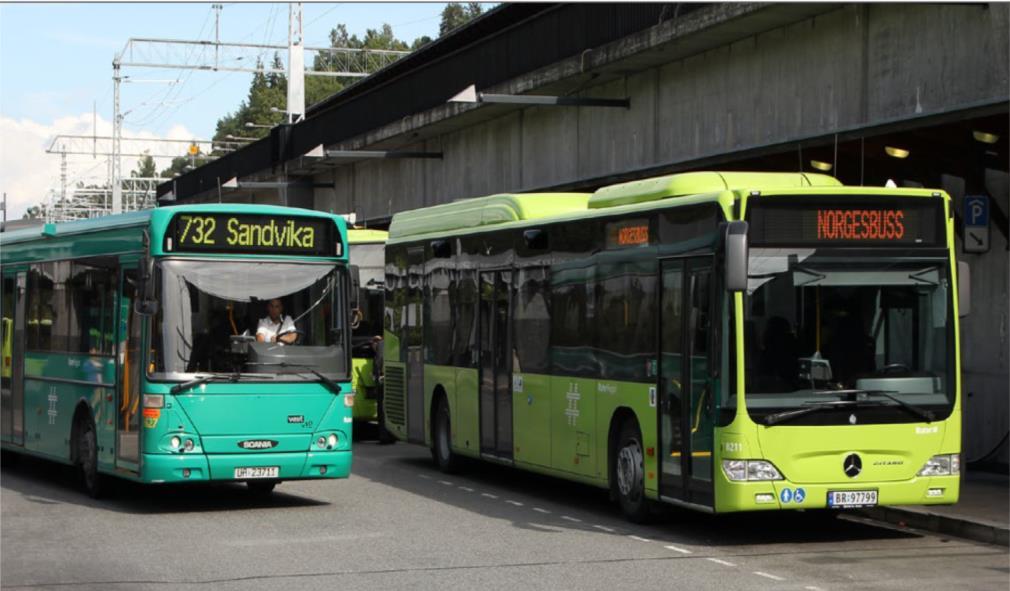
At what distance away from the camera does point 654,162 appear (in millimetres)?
24109

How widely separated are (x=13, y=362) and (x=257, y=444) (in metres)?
5.78

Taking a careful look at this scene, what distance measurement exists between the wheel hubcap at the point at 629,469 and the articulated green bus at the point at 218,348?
2892 mm

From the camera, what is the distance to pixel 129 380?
54.8 feet

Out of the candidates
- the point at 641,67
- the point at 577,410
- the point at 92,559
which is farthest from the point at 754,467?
the point at 641,67

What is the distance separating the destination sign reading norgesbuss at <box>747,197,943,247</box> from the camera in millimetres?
13867

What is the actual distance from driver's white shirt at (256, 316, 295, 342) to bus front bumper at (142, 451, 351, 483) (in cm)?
117

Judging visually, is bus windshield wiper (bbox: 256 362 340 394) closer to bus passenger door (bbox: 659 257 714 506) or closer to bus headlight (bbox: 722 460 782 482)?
bus passenger door (bbox: 659 257 714 506)

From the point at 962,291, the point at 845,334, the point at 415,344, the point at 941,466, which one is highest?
the point at 962,291

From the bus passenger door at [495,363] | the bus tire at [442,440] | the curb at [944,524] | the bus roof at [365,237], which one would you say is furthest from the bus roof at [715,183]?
the bus roof at [365,237]

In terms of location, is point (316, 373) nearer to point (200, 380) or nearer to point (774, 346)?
point (200, 380)

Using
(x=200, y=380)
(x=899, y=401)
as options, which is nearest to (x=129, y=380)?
(x=200, y=380)

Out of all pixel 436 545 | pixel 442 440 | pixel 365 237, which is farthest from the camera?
pixel 365 237

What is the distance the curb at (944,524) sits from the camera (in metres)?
14.3

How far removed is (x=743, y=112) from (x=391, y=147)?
1696 centimetres
